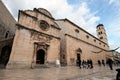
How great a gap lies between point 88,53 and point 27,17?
1888 centimetres

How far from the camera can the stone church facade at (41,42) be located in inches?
489

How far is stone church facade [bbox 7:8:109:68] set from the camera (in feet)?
40.8

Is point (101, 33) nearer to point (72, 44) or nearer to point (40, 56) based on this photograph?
point (72, 44)

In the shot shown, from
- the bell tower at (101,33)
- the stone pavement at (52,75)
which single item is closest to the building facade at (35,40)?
the stone pavement at (52,75)

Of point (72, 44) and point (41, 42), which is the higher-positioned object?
point (72, 44)

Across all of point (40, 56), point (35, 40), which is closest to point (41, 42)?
point (35, 40)

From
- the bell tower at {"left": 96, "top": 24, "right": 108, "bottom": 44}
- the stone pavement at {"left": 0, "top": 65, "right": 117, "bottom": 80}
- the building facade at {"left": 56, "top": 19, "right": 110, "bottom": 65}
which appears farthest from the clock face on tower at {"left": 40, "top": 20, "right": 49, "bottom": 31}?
the bell tower at {"left": 96, "top": 24, "right": 108, "bottom": 44}

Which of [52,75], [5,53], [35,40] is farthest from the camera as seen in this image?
[5,53]

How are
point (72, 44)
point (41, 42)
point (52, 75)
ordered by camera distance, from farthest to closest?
point (72, 44), point (41, 42), point (52, 75)

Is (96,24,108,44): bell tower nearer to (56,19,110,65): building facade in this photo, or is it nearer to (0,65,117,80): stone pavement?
(56,19,110,65): building facade

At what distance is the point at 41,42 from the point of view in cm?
1486

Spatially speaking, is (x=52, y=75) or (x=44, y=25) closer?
(x=52, y=75)

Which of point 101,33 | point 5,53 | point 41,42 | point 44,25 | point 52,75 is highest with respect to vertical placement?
point 101,33

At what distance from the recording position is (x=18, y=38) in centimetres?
1239
